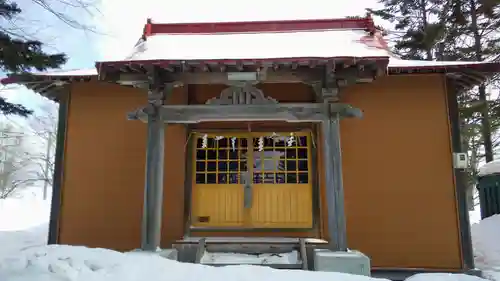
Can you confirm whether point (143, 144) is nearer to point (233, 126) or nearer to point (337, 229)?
point (233, 126)

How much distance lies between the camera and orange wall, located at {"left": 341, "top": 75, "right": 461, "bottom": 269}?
240 inches

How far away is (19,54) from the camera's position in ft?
18.9

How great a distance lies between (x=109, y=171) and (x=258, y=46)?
322 centimetres

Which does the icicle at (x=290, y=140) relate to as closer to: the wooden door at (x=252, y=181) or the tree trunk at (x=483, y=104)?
the wooden door at (x=252, y=181)

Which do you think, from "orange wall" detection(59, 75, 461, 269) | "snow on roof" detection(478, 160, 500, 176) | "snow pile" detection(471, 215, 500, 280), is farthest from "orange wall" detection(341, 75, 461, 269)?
"snow on roof" detection(478, 160, 500, 176)

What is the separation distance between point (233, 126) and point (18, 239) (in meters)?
5.80

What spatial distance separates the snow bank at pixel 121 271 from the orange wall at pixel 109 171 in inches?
100

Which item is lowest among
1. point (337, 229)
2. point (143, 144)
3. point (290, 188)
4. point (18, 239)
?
point (18, 239)

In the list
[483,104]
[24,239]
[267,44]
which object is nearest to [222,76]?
[267,44]

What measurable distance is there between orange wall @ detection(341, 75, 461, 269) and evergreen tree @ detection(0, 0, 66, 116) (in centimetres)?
470

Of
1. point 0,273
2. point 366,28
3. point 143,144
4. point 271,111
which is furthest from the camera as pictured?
point 366,28

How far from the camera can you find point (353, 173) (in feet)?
20.9

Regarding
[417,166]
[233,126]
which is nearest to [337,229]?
[417,166]

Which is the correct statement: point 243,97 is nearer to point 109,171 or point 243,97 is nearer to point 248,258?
point 248,258
